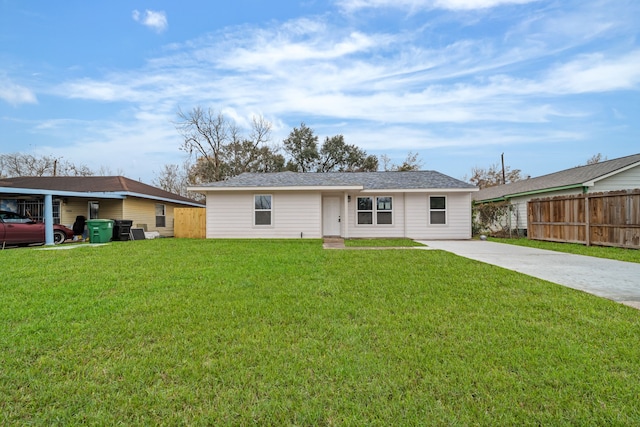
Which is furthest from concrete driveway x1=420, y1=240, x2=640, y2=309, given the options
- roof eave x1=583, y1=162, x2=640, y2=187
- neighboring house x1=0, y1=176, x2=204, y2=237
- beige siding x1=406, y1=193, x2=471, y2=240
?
neighboring house x1=0, y1=176, x2=204, y2=237

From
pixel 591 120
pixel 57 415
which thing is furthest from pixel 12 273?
pixel 591 120

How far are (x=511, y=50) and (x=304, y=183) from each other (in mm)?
10322

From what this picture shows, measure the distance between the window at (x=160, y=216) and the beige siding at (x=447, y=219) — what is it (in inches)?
584

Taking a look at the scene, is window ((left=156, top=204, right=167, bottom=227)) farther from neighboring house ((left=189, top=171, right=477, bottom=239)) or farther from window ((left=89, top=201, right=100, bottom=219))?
neighboring house ((left=189, top=171, right=477, bottom=239))

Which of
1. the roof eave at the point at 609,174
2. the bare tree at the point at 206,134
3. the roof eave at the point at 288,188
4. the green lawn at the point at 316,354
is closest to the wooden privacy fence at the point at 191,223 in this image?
the roof eave at the point at 288,188

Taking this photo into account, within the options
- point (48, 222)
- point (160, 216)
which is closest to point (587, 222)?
point (48, 222)

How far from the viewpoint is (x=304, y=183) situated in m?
14.2

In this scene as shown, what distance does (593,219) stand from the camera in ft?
36.1

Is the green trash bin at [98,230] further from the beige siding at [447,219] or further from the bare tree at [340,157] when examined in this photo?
the bare tree at [340,157]

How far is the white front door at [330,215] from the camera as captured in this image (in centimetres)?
1513

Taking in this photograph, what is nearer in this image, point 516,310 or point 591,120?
point 516,310

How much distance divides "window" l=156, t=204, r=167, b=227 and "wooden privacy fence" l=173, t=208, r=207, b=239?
135 inches

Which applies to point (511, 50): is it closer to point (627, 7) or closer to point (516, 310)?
point (627, 7)

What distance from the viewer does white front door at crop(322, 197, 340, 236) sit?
596 inches
